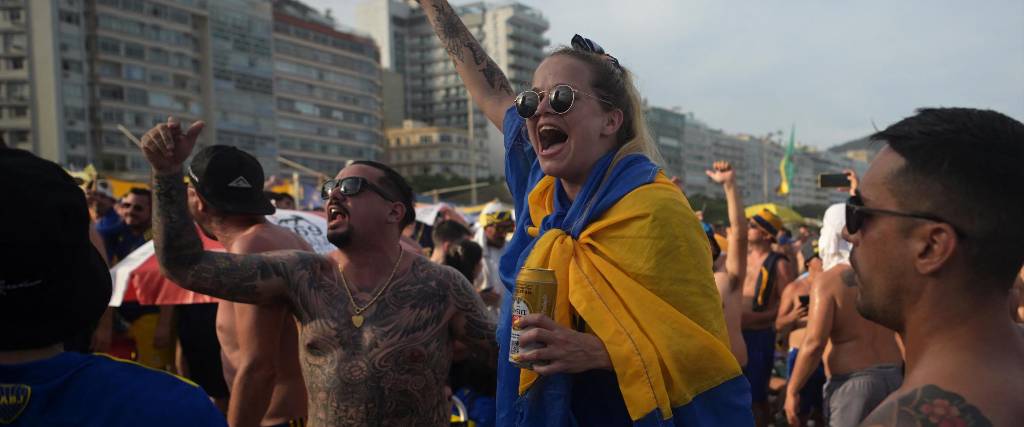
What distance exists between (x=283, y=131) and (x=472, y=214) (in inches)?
3338

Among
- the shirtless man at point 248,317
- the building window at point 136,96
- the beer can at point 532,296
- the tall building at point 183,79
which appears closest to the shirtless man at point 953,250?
the beer can at point 532,296

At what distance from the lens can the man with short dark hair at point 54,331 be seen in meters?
1.65

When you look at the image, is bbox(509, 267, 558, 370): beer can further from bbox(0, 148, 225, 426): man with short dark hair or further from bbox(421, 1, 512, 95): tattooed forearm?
bbox(421, 1, 512, 95): tattooed forearm

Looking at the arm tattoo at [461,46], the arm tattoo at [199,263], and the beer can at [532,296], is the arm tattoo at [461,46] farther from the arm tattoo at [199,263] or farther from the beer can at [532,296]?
the beer can at [532,296]

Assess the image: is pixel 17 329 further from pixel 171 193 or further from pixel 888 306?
pixel 888 306

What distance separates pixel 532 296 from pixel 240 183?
7.93ft

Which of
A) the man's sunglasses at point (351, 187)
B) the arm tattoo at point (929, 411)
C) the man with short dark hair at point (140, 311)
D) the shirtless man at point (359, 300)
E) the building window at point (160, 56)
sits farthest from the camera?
the building window at point (160, 56)

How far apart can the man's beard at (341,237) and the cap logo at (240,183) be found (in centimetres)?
75

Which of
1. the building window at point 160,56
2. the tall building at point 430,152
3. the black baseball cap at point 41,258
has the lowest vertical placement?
the black baseball cap at point 41,258

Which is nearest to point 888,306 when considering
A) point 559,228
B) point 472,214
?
point 559,228

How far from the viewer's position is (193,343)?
5.93 meters

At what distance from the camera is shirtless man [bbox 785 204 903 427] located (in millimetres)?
5680

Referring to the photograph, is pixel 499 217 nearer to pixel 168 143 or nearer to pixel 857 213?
pixel 168 143

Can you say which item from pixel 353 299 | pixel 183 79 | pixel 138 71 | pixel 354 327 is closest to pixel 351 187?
pixel 353 299
